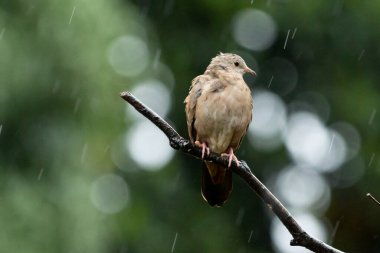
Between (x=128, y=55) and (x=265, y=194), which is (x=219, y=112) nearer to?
(x=265, y=194)

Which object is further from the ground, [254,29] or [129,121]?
[254,29]

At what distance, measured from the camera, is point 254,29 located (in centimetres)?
1311

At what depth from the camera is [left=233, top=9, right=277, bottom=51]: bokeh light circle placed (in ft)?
42.2

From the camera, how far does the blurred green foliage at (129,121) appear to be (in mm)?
8109

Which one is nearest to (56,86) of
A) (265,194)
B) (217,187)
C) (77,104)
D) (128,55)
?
(77,104)

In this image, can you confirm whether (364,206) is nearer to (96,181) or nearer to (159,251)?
(159,251)

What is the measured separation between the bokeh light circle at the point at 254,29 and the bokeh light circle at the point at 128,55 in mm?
1775

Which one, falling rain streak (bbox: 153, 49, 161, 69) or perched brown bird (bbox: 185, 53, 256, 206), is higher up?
perched brown bird (bbox: 185, 53, 256, 206)

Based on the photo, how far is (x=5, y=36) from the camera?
8.35 m

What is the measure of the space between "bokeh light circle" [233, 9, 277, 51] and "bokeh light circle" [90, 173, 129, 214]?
2.64 meters

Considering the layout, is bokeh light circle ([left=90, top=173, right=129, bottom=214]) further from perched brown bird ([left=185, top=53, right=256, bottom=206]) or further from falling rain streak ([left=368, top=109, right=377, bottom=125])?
perched brown bird ([left=185, top=53, right=256, bottom=206])

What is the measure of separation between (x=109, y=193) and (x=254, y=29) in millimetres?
3750

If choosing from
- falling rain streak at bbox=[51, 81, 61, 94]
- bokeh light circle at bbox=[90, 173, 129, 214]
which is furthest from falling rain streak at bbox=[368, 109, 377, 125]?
falling rain streak at bbox=[51, 81, 61, 94]

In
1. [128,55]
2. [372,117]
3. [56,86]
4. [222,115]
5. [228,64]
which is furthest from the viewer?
[372,117]
